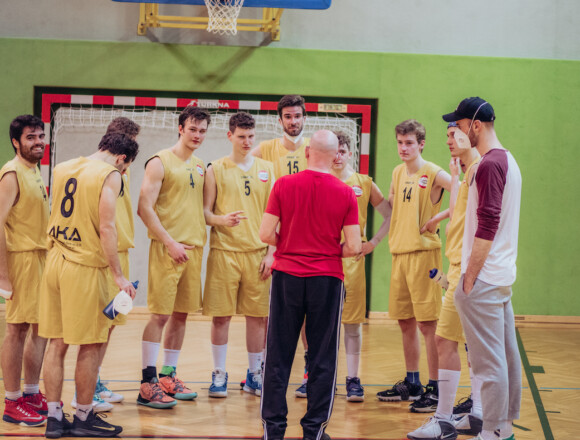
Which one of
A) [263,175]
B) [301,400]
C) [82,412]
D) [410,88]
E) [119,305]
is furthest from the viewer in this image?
[410,88]

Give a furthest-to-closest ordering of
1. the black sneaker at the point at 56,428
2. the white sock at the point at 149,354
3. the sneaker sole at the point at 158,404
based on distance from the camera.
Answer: the white sock at the point at 149,354 < the sneaker sole at the point at 158,404 < the black sneaker at the point at 56,428

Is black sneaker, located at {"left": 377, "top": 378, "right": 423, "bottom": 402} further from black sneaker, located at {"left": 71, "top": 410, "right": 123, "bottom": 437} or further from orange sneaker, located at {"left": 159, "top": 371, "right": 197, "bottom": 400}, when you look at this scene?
black sneaker, located at {"left": 71, "top": 410, "right": 123, "bottom": 437}

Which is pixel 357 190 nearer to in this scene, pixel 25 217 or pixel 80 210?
pixel 80 210

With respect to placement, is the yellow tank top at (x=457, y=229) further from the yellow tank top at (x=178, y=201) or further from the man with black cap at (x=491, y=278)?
the yellow tank top at (x=178, y=201)

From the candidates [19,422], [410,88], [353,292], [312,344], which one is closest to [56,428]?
[19,422]

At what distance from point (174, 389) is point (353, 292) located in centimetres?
157

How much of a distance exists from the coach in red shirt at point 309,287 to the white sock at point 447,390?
89cm

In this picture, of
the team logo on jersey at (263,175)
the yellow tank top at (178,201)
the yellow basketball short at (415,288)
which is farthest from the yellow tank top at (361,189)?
the yellow tank top at (178,201)

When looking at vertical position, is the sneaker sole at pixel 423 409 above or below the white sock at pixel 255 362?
below

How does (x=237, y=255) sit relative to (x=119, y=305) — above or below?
above

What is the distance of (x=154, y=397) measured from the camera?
5.08m

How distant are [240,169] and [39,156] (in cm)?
155

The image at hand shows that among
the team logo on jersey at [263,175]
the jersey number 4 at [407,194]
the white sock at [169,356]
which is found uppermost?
the team logo on jersey at [263,175]

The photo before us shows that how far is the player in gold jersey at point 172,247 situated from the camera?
204 inches
